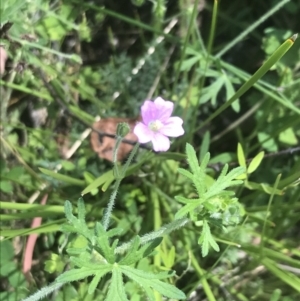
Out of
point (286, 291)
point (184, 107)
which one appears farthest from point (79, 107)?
point (286, 291)

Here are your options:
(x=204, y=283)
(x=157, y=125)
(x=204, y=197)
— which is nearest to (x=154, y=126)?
(x=157, y=125)

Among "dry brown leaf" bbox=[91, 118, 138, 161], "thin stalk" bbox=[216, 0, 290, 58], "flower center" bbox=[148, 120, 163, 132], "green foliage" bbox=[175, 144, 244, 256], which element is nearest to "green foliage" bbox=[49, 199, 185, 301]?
"green foliage" bbox=[175, 144, 244, 256]

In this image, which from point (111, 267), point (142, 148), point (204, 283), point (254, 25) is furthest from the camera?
point (142, 148)

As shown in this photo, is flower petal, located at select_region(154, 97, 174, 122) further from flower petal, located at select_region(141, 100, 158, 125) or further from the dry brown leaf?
the dry brown leaf

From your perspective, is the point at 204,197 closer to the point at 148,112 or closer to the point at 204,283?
the point at 148,112

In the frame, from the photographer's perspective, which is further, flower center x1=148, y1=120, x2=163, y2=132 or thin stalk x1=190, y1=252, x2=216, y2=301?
thin stalk x1=190, y1=252, x2=216, y2=301

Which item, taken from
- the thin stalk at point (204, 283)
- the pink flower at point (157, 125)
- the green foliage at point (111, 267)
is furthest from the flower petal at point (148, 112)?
the thin stalk at point (204, 283)

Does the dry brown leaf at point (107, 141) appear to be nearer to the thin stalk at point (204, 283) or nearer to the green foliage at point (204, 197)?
the thin stalk at point (204, 283)

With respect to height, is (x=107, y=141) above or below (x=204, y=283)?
above
